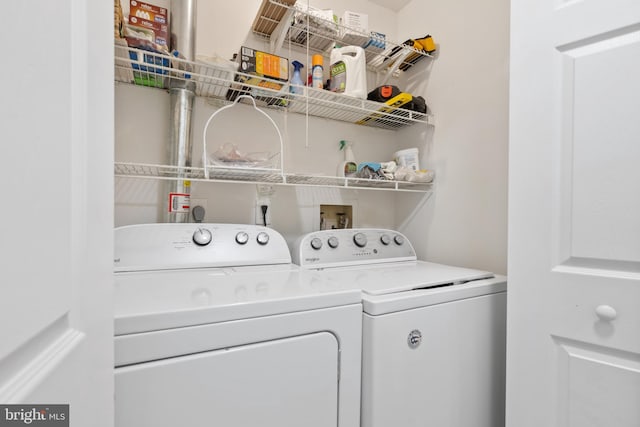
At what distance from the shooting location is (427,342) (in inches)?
40.2

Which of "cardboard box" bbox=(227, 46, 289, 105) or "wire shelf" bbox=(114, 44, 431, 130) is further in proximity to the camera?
"cardboard box" bbox=(227, 46, 289, 105)

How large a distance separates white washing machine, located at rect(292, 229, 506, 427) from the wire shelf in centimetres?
79

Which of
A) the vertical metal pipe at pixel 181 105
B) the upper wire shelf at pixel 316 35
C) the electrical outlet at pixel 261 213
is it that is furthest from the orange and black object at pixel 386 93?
the vertical metal pipe at pixel 181 105

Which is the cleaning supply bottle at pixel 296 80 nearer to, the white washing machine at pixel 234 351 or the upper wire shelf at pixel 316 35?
the upper wire shelf at pixel 316 35

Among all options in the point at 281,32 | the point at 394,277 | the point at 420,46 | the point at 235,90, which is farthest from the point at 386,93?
the point at 394,277

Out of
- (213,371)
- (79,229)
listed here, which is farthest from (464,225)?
(79,229)

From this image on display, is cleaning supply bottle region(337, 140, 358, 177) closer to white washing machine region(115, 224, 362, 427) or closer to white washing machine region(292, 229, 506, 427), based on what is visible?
white washing machine region(292, 229, 506, 427)

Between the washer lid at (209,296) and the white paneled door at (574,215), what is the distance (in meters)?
0.64

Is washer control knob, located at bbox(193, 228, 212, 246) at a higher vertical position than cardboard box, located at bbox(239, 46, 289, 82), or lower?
lower

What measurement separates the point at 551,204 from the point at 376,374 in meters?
0.79

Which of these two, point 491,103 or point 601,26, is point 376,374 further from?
point 491,103

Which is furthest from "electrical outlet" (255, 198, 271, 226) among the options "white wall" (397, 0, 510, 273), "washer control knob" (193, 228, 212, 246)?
"white wall" (397, 0, 510, 273)

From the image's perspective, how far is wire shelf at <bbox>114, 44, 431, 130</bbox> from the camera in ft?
3.99

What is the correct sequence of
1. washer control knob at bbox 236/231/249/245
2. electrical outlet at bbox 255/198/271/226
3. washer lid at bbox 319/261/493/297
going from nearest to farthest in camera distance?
1. washer lid at bbox 319/261/493/297
2. washer control knob at bbox 236/231/249/245
3. electrical outlet at bbox 255/198/271/226
